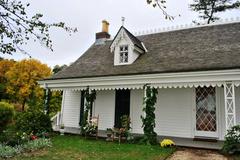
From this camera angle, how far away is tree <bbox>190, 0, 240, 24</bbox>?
28359 millimetres

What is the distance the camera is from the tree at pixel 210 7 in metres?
28.4

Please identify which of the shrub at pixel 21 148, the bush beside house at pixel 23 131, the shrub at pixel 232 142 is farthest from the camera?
the bush beside house at pixel 23 131

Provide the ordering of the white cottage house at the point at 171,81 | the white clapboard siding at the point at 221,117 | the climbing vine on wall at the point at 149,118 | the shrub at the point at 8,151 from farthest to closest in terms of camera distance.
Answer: the white clapboard siding at the point at 221,117 → the climbing vine on wall at the point at 149,118 → the white cottage house at the point at 171,81 → the shrub at the point at 8,151

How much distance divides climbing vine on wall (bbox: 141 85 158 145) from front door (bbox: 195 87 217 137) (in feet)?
7.60

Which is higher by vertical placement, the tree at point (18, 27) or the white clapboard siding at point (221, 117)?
the tree at point (18, 27)

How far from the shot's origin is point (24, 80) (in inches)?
1516

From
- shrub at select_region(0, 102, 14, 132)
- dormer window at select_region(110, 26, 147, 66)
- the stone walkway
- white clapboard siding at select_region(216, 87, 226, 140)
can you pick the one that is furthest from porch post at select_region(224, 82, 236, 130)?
shrub at select_region(0, 102, 14, 132)

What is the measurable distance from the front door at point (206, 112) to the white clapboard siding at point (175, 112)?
1.09ft

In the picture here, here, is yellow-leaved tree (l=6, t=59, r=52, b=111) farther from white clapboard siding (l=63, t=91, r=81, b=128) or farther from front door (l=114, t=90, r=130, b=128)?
front door (l=114, t=90, r=130, b=128)

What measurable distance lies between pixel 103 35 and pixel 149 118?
1012cm

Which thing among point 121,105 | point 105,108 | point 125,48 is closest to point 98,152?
point 121,105

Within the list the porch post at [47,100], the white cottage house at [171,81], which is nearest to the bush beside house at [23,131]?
the porch post at [47,100]

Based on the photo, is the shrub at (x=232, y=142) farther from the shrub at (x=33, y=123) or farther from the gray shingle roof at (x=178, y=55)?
the shrub at (x=33, y=123)

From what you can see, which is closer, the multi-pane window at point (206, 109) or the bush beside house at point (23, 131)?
the bush beside house at point (23, 131)
